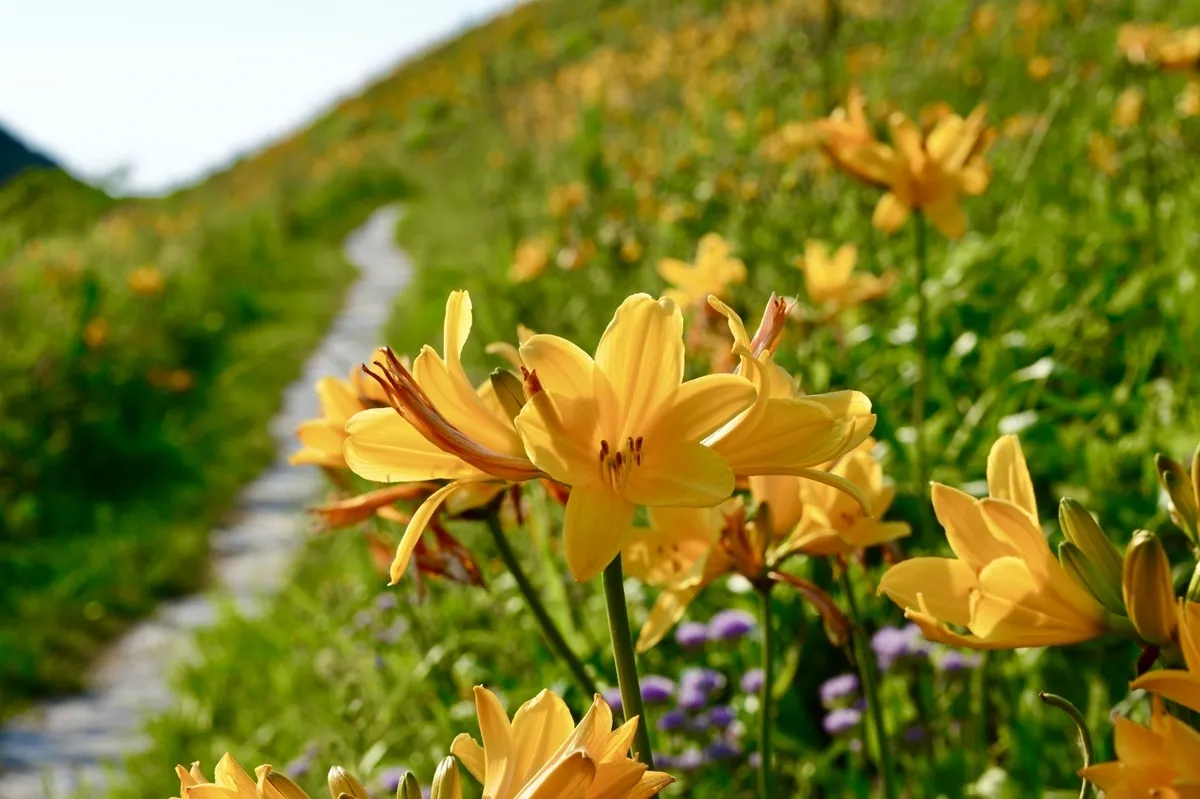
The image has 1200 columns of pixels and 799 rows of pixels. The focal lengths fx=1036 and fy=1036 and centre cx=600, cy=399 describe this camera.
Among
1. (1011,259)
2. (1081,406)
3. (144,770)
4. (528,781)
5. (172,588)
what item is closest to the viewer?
(528,781)

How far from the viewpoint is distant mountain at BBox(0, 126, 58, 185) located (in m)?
14.8

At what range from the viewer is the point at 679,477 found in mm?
742

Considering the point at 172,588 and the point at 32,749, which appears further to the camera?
the point at 172,588

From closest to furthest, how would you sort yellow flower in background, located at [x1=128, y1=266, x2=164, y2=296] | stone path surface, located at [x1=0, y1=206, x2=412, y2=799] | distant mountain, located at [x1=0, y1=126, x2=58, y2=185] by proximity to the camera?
stone path surface, located at [x1=0, y1=206, x2=412, y2=799]
yellow flower in background, located at [x1=128, y1=266, x2=164, y2=296]
distant mountain, located at [x1=0, y1=126, x2=58, y2=185]

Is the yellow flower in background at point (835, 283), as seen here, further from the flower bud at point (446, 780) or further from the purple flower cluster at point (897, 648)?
the flower bud at point (446, 780)

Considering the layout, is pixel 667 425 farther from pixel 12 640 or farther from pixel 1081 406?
pixel 12 640

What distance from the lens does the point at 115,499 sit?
5.35 meters

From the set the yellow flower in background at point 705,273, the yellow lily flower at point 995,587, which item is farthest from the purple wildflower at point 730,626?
the yellow lily flower at point 995,587

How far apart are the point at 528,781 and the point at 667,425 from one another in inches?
10.4

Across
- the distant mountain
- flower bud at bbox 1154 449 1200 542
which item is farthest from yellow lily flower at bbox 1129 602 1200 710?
the distant mountain

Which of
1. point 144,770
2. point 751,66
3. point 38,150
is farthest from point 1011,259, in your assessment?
point 38,150

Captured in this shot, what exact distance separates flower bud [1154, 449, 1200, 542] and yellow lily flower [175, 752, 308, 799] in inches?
25.0

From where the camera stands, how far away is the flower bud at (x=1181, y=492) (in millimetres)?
739

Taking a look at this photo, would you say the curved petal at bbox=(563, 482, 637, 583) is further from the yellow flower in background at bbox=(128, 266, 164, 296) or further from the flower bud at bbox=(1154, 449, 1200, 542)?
the yellow flower in background at bbox=(128, 266, 164, 296)
